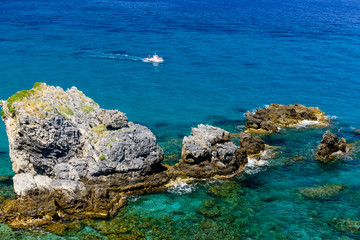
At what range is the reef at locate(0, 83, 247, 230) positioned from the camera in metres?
33.5

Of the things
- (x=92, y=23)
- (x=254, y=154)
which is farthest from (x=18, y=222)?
(x=92, y=23)

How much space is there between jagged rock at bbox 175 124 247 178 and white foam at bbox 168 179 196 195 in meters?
1.39

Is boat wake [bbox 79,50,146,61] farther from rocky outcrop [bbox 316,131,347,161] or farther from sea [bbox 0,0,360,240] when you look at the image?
rocky outcrop [bbox 316,131,347,161]

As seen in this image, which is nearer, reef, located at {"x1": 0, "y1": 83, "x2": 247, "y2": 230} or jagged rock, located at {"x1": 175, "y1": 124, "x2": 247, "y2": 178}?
reef, located at {"x1": 0, "y1": 83, "x2": 247, "y2": 230}

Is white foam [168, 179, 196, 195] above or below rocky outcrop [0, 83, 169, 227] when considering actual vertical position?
below

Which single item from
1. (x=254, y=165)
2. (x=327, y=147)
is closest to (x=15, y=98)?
(x=254, y=165)

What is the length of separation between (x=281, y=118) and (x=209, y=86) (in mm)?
22165

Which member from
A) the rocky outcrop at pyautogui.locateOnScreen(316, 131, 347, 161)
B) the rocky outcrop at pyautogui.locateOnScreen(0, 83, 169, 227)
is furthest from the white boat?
the rocky outcrop at pyautogui.locateOnScreen(316, 131, 347, 161)

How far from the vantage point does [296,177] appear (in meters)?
42.2

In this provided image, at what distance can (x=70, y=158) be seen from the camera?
122 ft

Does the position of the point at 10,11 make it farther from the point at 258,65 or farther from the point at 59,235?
the point at 59,235

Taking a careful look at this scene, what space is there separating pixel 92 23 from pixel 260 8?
9871cm

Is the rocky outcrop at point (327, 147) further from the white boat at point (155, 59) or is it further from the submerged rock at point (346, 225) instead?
the white boat at point (155, 59)

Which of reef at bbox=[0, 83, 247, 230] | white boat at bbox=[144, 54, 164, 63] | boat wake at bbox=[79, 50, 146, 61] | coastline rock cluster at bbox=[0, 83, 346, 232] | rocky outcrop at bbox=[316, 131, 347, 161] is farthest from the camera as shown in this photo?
boat wake at bbox=[79, 50, 146, 61]
